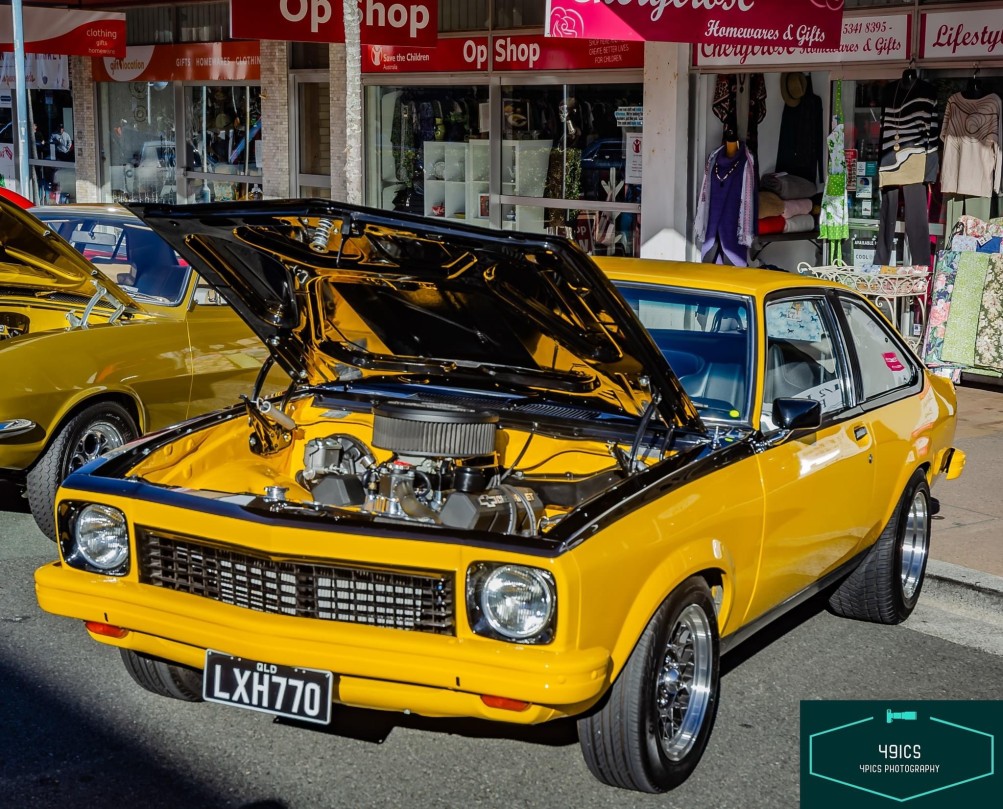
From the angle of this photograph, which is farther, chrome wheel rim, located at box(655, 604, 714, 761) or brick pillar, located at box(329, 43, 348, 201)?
brick pillar, located at box(329, 43, 348, 201)

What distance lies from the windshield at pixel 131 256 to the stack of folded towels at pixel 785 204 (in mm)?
6014

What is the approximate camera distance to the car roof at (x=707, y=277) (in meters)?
5.27

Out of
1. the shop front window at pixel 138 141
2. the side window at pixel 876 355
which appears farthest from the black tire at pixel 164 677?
the shop front window at pixel 138 141

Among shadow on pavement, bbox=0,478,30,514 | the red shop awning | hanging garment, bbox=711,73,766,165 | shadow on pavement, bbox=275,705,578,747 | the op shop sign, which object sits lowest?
shadow on pavement, bbox=275,705,578,747

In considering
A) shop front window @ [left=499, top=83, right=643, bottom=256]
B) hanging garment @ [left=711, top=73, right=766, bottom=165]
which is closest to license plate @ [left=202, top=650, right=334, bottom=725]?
hanging garment @ [left=711, top=73, right=766, bottom=165]

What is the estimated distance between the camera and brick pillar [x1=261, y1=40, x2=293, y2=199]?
683 inches

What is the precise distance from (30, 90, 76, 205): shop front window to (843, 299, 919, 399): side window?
1844 cm

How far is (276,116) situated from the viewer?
17547mm

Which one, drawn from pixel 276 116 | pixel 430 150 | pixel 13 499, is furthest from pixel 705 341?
pixel 276 116

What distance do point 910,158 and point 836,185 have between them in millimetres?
706

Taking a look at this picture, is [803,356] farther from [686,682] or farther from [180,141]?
[180,141]

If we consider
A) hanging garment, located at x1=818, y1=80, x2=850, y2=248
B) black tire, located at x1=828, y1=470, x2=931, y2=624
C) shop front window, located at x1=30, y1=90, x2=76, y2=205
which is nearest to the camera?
black tire, located at x1=828, y1=470, x2=931, y2=624

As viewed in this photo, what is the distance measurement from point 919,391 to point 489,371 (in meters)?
2.12

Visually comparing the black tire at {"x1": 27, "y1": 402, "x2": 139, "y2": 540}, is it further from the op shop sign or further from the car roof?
the op shop sign
